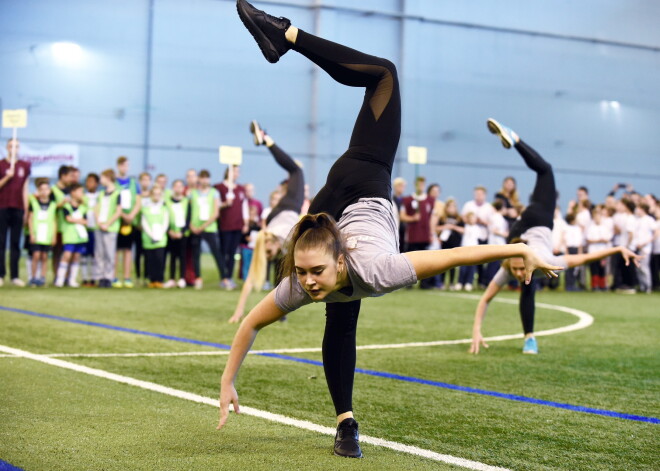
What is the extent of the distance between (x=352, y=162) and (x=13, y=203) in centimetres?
1058

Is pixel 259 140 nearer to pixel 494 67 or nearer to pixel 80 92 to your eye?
pixel 80 92

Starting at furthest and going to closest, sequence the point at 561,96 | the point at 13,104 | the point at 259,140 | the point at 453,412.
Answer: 1. the point at 561,96
2. the point at 13,104
3. the point at 259,140
4. the point at 453,412

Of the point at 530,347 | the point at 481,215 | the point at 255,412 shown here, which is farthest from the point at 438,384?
the point at 481,215

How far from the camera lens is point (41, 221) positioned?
1377cm

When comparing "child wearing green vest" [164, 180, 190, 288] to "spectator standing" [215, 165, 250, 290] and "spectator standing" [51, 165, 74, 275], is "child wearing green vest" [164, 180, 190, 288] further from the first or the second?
"spectator standing" [51, 165, 74, 275]

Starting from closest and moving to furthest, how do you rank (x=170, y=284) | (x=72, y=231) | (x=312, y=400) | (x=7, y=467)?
(x=7, y=467), (x=312, y=400), (x=72, y=231), (x=170, y=284)

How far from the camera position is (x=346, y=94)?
26.8m

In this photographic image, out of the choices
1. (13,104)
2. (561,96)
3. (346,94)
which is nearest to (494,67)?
(561,96)

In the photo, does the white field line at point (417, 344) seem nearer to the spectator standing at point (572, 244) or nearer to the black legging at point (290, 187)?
the black legging at point (290, 187)

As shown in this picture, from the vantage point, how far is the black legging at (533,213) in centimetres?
789

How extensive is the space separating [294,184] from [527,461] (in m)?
6.57

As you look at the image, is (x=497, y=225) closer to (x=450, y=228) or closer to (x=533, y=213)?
(x=450, y=228)

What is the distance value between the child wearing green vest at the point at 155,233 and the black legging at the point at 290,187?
200 inches

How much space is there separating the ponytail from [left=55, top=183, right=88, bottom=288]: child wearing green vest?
35.2 feet
